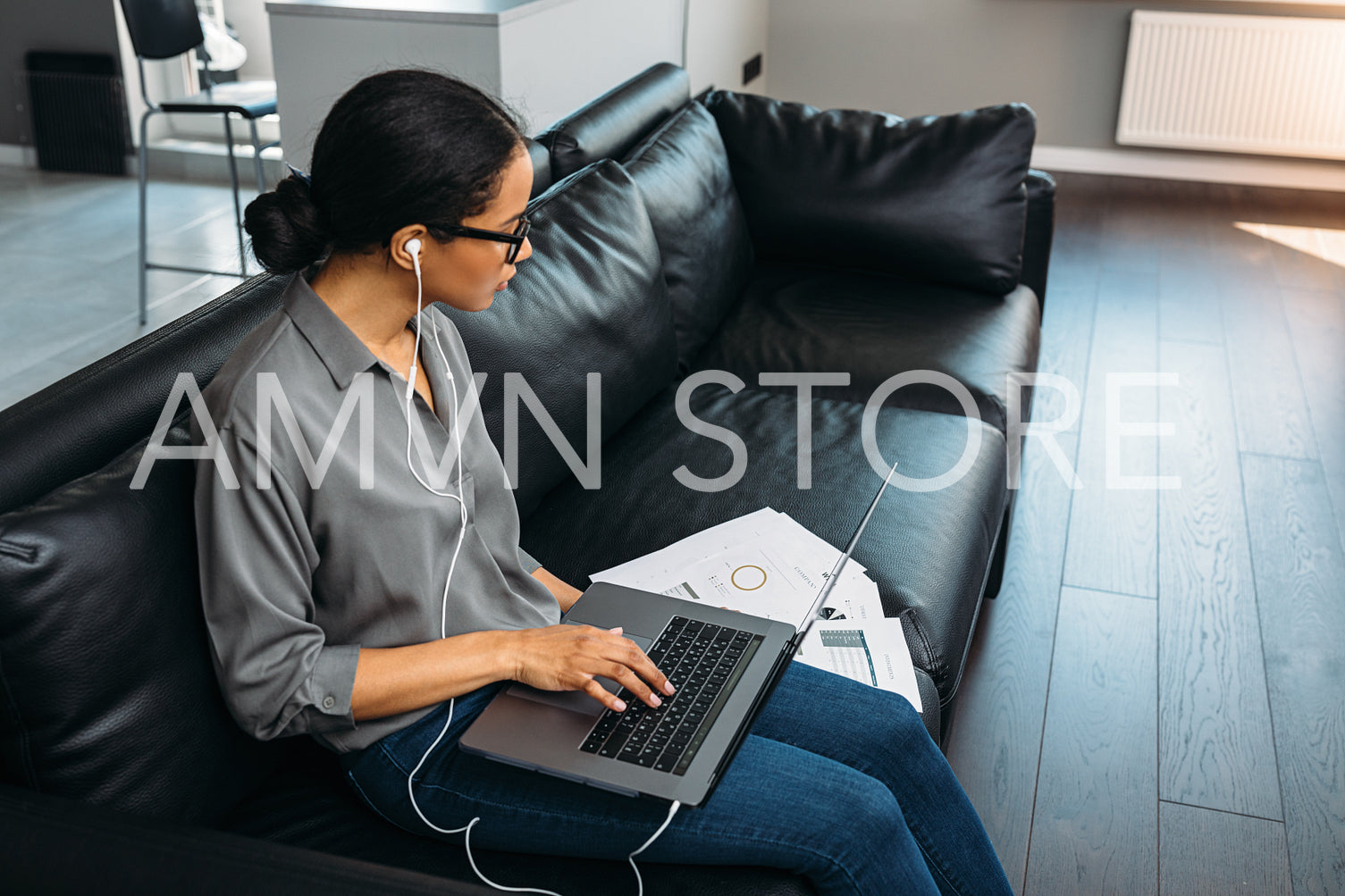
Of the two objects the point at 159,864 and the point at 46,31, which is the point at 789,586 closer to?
the point at 159,864

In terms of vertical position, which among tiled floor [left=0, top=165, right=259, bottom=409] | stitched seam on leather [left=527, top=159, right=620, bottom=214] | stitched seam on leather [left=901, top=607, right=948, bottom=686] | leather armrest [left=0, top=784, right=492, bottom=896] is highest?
stitched seam on leather [left=527, top=159, right=620, bottom=214]

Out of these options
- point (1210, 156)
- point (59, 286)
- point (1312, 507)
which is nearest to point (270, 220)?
point (1312, 507)

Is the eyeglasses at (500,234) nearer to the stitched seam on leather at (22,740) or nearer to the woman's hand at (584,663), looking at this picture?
the woman's hand at (584,663)

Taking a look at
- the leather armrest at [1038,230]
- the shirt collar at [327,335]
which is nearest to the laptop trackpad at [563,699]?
the shirt collar at [327,335]

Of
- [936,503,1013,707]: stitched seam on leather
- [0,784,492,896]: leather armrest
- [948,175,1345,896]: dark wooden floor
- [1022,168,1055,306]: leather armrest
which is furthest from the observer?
[1022,168,1055,306]: leather armrest

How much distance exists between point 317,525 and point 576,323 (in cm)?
74

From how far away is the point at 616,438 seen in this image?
73.7 inches

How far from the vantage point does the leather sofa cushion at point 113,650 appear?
911 millimetres

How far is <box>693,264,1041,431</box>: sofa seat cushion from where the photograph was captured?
2.10 metres

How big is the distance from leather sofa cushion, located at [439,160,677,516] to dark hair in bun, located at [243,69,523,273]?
0.38 meters

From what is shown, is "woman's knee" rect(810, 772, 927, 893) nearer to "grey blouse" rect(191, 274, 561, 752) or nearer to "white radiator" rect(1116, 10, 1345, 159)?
"grey blouse" rect(191, 274, 561, 752)

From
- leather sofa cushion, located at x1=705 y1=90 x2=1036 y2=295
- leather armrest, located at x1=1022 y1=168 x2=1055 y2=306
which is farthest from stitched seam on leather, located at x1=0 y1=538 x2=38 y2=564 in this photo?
leather armrest, located at x1=1022 y1=168 x2=1055 y2=306

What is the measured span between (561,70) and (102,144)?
290cm

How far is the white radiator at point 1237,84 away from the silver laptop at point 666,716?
13.7 ft
